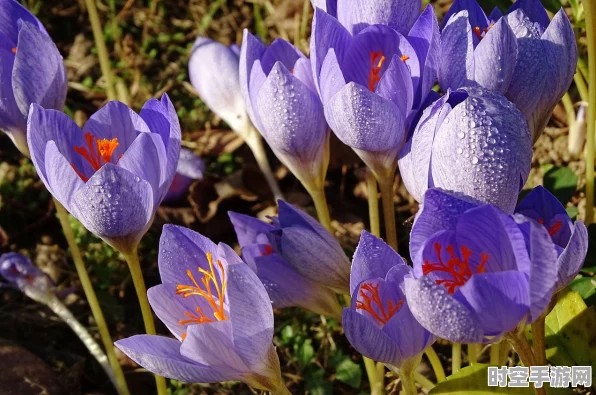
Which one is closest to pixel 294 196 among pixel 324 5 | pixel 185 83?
pixel 185 83

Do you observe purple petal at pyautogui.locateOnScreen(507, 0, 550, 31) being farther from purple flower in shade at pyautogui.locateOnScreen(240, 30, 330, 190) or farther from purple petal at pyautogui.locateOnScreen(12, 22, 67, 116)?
purple petal at pyautogui.locateOnScreen(12, 22, 67, 116)

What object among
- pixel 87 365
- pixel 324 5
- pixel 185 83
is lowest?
pixel 87 365

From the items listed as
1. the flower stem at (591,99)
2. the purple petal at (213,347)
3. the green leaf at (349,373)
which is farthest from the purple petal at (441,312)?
the green leaf at (349,373)

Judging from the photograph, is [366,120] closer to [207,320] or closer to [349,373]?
[207,320]

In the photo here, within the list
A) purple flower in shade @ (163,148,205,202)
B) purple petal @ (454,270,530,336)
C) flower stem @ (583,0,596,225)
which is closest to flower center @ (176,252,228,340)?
purple petal @ (454,270,530,336)

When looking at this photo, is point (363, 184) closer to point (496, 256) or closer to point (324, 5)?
point (324, 5)

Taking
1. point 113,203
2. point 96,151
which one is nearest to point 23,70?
point 96,151
